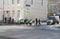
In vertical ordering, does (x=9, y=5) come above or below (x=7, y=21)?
above

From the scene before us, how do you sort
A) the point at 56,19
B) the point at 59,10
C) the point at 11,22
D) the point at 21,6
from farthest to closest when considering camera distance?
the point at 59,10
the point at 21,6
the point at 11,22
the point at 56,19

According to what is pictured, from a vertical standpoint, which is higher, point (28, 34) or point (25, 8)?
point (25, 8)

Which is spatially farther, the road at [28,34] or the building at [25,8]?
the building at [25,8]

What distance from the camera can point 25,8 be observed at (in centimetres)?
5372

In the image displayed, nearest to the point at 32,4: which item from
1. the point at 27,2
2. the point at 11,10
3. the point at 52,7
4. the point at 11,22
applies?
the point at 27,2

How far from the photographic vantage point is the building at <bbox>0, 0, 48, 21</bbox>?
5407 cm

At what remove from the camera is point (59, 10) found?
7838 cm

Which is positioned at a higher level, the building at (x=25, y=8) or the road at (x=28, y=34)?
the building at (x=25, y=8)

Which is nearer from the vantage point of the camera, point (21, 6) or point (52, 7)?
point (21, 6)

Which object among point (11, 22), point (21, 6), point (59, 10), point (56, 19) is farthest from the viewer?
point (59, 10)

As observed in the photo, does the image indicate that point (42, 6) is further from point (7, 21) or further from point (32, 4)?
point (7, 21)

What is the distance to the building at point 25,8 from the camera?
54.1 meters

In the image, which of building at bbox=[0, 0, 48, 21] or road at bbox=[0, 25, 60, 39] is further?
building at bbox=[0, 0, 48, 21]

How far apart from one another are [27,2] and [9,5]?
5.75m
